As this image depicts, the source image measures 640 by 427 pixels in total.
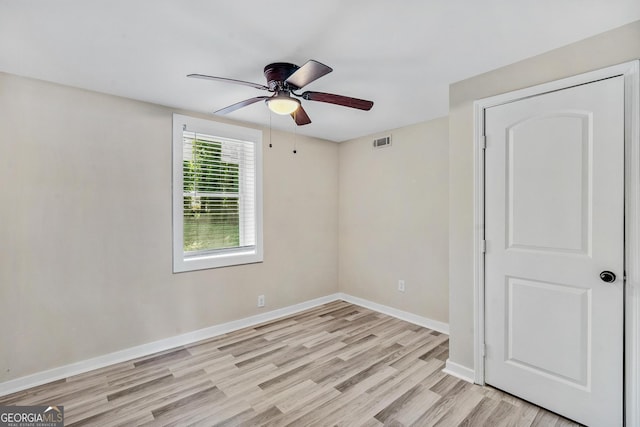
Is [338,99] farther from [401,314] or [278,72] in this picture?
[401,314]

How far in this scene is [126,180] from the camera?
9.12ft

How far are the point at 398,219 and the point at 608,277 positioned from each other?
7.17ft

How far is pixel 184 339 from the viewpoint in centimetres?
309

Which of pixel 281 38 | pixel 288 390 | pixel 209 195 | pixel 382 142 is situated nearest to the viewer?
pixel 281 38

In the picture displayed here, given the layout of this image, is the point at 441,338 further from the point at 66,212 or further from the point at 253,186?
the point at 66,212

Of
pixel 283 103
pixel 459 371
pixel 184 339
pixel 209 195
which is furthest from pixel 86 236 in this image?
pixel 459 371

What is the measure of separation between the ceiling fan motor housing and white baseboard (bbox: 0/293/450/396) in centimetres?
262

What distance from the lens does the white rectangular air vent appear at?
12.8 feet

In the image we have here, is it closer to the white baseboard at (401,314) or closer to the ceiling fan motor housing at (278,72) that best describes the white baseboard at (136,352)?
the white baseboard at (401,314)

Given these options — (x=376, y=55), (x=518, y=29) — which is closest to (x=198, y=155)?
(x=376, y=55)

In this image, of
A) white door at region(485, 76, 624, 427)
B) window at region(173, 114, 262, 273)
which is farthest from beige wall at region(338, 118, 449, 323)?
window at region(173, 114, 262, 273)

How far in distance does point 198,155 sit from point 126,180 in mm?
748

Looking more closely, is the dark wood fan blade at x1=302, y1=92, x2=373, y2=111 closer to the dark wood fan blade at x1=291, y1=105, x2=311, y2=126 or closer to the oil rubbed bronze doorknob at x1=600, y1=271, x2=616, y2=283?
the dark wood fan blade at x1=291, y1=105, x2=311, y2=126

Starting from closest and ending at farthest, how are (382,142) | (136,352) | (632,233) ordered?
(632,233) → (136,352) → (382,142)
